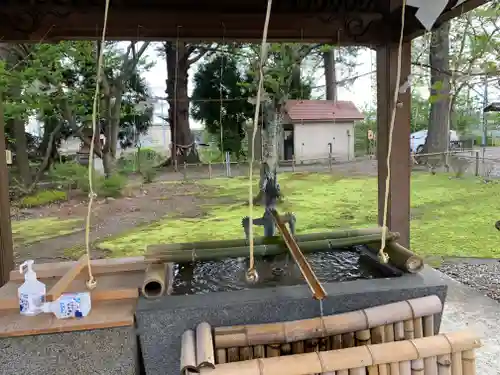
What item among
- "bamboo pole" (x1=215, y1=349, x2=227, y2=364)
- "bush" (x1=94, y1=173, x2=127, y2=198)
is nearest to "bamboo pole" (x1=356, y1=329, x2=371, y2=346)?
"bamboo pole" (x1=215, y1=349, x2=227, y2=364)

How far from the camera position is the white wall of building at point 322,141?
779cm

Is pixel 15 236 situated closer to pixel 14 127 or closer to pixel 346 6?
pixel 14 127

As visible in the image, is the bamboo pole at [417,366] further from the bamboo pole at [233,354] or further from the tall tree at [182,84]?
the tall tree at [182,84]

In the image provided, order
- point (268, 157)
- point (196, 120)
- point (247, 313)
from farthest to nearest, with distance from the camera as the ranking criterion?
1. point (196, 120)
2. point (268, 157)
3. point (247, 313)

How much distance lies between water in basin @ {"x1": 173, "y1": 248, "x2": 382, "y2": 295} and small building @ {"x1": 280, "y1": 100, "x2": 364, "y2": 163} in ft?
15.0

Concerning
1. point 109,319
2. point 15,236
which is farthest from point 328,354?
point 15,236

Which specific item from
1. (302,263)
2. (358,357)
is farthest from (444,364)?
(302,263)

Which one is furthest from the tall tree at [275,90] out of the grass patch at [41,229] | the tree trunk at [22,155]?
the tree trunk at [22,155]

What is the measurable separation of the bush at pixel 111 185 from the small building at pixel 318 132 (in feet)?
9.87

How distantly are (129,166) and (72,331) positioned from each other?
22.6 ft

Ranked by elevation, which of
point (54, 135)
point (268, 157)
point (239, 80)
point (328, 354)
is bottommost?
point (328, 354)

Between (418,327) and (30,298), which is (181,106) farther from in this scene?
(418,327)

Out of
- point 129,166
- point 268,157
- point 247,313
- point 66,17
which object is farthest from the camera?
point 129,166

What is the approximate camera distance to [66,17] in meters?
2.49
